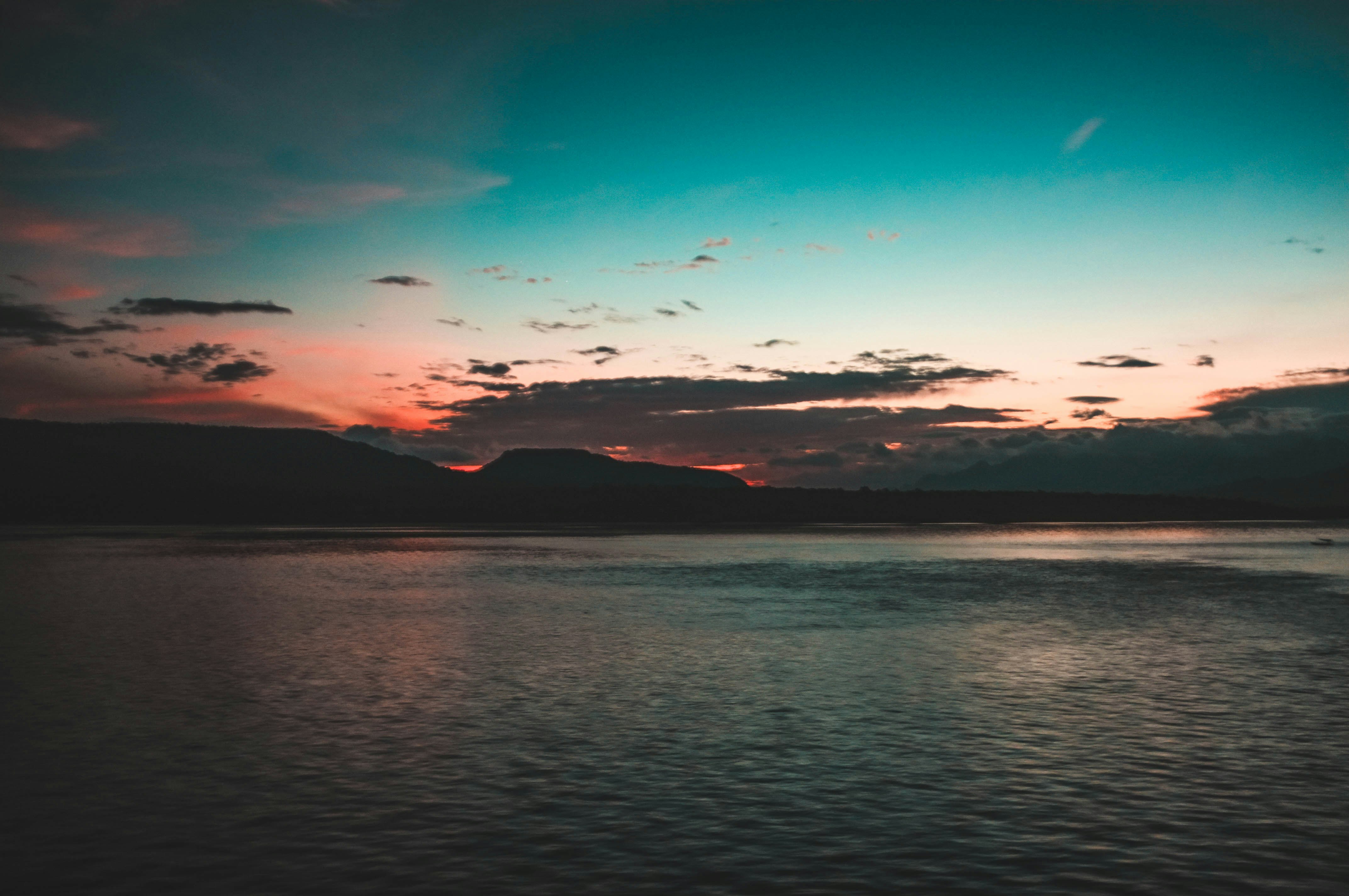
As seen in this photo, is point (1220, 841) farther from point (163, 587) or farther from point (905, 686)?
point (163, 587)

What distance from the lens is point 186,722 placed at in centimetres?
2281

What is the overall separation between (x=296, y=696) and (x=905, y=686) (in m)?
15.8

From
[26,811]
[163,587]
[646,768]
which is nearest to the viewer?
[26,811]

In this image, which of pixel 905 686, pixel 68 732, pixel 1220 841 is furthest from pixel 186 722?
pixel 1220 841

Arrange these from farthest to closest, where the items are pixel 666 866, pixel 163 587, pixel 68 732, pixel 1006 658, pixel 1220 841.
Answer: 1. pixel 163 587
2. pixel 1006 658
3. pixel 68 732
4. pixel 1220 841
5. pixel 666 866

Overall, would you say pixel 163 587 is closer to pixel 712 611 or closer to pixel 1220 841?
pixel 712 611

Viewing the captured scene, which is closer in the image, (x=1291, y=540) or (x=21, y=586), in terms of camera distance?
(x=21, y=586)

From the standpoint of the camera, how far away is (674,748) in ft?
65.9

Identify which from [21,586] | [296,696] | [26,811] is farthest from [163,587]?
[26,811]

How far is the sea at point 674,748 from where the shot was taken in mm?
13164

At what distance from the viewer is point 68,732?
21812 millimetres

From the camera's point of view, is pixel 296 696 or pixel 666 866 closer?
pixel 666 866

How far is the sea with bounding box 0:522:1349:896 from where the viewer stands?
43.2 feet

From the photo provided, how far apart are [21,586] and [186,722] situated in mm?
48558
